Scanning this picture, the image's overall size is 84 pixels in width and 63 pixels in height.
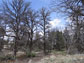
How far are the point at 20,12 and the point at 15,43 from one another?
16.2 feet

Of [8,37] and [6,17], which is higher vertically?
[6,17]

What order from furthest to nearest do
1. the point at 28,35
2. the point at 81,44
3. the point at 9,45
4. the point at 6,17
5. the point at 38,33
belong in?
the point at 38,33, the point at 28,35, the point at 9,45, the point at 6,17, the point at 81,44

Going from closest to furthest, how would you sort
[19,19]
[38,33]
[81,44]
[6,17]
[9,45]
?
[81,44] < [6,17] < [19,19] < [9,45] < [38,33]

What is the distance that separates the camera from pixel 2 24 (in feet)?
48.5

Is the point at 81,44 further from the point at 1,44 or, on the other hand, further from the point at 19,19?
the point at 1,44

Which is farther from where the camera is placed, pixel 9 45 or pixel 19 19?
pixel 9 45

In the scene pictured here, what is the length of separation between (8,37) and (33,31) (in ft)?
16.8

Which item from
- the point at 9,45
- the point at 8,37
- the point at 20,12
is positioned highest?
the point at 20,12

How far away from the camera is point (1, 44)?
55.5ft

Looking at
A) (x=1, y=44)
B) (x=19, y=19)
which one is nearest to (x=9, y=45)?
(x=1, y=44)

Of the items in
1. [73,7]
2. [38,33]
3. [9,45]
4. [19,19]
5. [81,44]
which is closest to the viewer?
[73,7]

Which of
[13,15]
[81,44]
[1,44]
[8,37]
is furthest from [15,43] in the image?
[81,44]

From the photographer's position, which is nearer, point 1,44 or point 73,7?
point 73,7

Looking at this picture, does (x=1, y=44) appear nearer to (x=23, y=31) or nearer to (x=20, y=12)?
(x=23, y=31)
